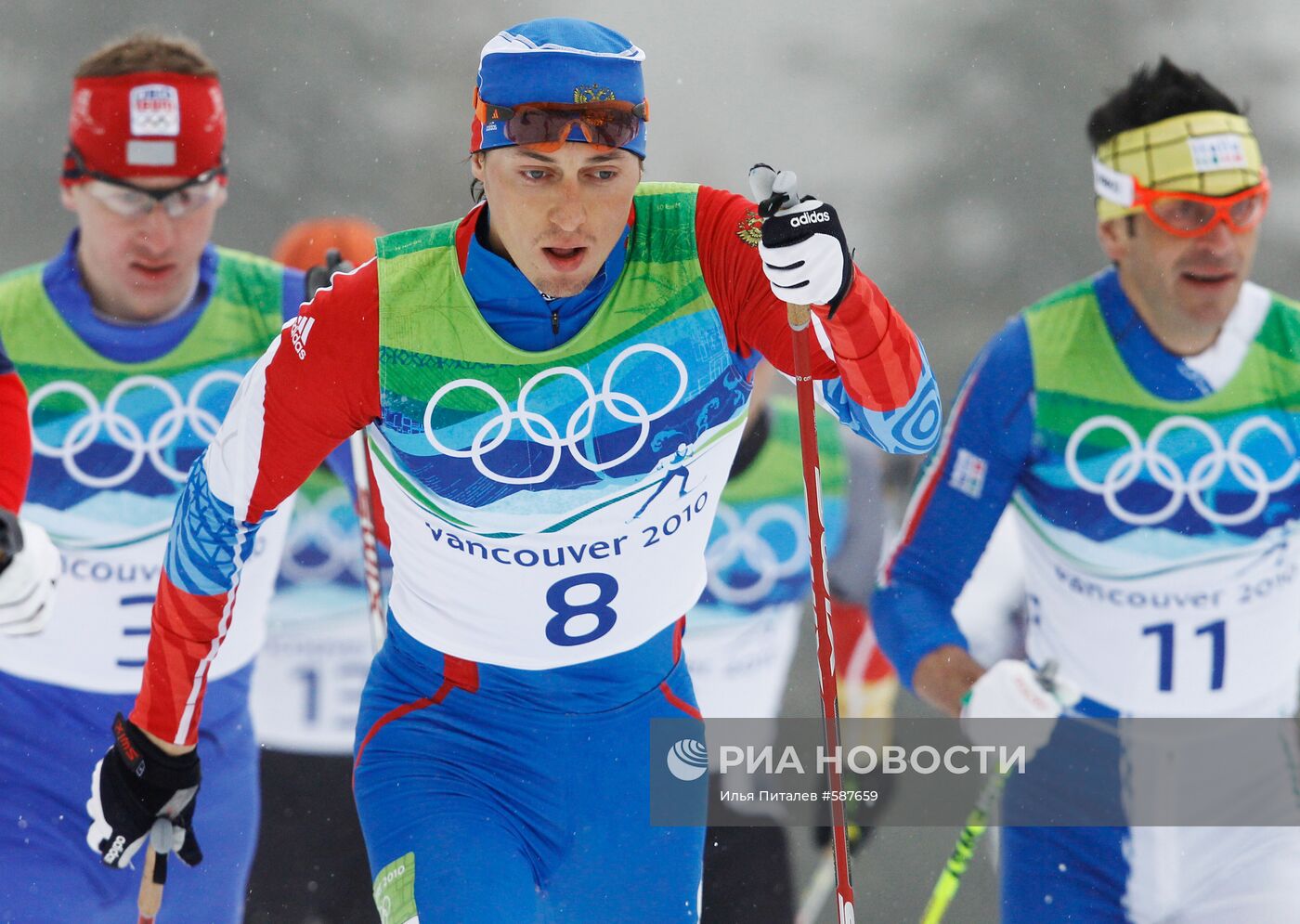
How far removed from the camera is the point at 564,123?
283cm

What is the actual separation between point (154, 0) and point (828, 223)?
7.41m

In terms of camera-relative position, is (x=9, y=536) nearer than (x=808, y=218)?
No

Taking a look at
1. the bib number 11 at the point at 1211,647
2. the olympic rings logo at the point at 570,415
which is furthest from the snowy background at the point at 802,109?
the olympic rings logo at the point at 570,415

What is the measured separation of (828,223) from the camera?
2.64m

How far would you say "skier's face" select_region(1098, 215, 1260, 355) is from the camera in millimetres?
4242

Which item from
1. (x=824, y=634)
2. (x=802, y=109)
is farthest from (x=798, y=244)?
(x=802, y=109)

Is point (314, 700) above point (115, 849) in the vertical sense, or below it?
above

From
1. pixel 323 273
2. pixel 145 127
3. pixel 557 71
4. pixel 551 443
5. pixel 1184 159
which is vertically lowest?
pixel 551 443

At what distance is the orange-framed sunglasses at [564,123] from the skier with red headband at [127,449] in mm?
1813

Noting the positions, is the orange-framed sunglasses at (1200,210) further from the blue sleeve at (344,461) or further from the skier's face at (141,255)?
the skier's face at (141,255)

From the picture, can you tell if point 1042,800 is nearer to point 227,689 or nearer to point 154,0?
point 227,689

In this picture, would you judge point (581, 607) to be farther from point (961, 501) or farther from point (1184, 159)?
point (1184, 159)

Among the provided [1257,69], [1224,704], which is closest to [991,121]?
[1257,69]

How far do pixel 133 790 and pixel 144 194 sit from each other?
195 centimetres
